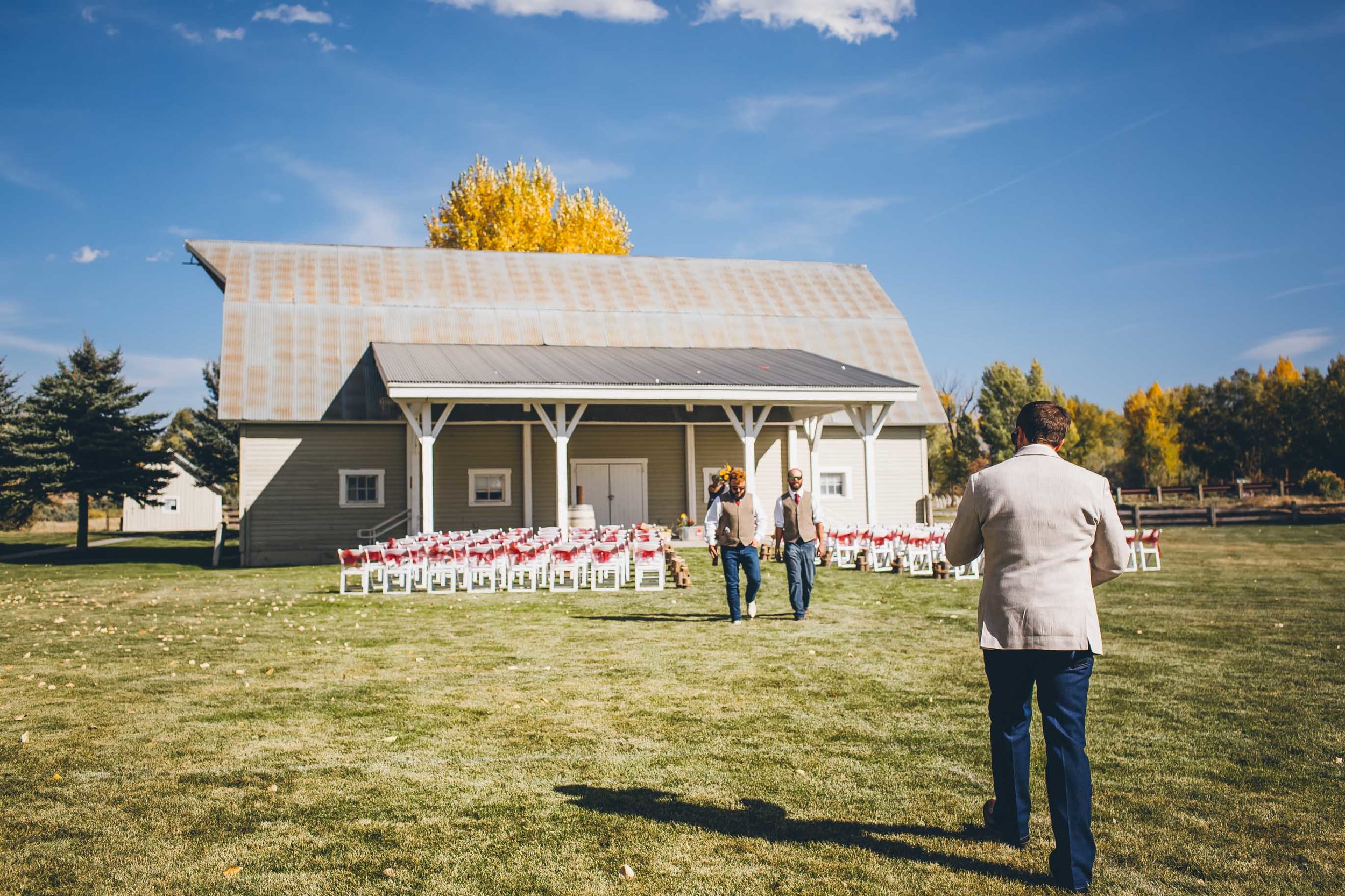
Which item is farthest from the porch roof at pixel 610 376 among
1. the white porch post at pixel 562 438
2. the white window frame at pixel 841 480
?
the white window frame at pixel 841 480

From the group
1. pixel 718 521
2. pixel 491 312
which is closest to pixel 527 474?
pixel 491 312

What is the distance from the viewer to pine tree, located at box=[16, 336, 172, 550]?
102 feet

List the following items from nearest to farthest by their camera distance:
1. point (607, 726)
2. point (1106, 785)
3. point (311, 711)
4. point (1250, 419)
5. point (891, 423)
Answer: point (1106, 785) < point (607, 726) < point (311, 711) < point (891, 423) < point (1250, 419)

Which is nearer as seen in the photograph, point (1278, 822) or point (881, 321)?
point (1278, 822)

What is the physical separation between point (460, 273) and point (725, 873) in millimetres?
26361

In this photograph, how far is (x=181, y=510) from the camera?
52656mm

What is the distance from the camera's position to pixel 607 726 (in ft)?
21.3

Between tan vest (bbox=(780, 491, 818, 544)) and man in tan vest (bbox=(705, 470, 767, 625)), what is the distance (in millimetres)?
317

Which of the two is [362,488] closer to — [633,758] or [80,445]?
[80,445]

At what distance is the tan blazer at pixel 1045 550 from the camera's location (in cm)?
394

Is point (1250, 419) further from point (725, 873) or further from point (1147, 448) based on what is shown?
point (725, 873)

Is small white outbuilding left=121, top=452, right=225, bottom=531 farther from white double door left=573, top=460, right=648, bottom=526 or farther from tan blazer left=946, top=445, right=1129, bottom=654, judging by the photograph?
tan blazer left=946, top=445, right=1129, bottom=654

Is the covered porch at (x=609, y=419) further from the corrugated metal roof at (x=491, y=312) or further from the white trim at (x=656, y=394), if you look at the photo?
the corrugated metal roof at (x=491, y=312)

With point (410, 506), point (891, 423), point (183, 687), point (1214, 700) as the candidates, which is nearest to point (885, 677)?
point (1214, 700)
